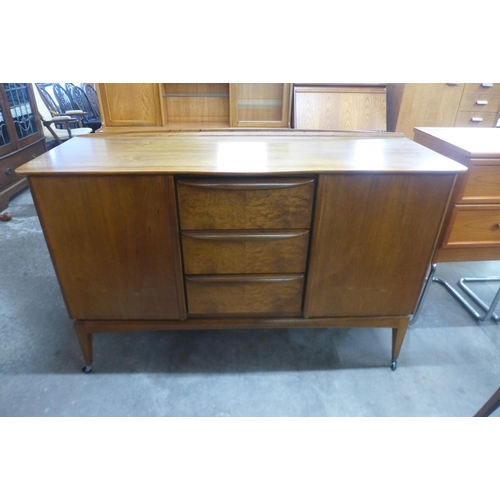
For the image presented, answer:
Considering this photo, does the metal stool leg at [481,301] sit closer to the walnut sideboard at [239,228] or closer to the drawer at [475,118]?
the walnut sideboard at [239,228]

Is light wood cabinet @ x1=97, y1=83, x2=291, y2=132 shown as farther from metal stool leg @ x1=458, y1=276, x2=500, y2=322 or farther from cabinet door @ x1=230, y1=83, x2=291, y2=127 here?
metal stool leg @ x1=458, y1=276, x2=500, y2=322

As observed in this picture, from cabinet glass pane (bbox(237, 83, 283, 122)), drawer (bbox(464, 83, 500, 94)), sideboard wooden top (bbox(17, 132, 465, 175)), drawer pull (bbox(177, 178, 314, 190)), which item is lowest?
drawer pull (bbox(177, 178, 314, 190))

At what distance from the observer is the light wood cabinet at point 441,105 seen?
2320 mm

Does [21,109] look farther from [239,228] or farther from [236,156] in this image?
[239,228]

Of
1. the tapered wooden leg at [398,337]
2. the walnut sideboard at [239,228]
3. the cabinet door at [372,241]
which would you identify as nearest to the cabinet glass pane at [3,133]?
the walnut sideboard at [239,228]

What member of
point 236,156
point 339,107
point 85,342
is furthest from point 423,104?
point 85,342

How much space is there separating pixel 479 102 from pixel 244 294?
239 centimetres

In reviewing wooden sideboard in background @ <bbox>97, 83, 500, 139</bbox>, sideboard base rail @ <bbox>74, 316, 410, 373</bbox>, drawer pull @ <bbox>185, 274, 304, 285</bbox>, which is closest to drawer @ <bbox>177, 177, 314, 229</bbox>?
drawer pull @ <bbox>185, 274, 304, 285</bbox>

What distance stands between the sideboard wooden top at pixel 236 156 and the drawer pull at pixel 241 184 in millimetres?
36

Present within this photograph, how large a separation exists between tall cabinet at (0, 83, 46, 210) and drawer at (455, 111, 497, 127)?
3.64 meters

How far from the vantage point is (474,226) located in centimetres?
132

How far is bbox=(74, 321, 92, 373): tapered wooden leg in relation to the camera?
1260mm
